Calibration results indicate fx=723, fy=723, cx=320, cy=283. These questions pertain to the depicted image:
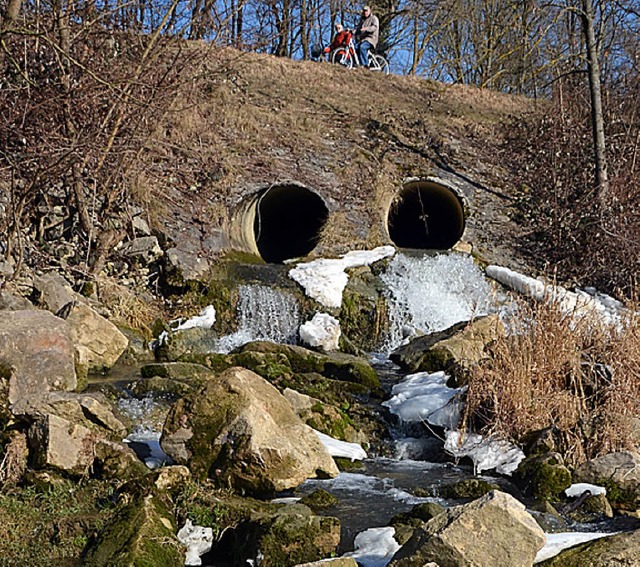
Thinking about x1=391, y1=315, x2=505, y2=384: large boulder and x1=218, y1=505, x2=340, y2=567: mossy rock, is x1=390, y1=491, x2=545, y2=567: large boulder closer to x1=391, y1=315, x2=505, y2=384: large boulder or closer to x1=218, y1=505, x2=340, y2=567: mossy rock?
x1=218, y1=505, x2=340, y2=567: mossy rock

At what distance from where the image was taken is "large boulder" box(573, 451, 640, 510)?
5.10 meters

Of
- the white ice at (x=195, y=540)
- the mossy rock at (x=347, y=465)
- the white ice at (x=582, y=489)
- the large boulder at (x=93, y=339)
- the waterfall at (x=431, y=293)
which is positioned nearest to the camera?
the white ice at (x=195, y=540)

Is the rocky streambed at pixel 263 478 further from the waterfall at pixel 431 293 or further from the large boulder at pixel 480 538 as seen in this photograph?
the waterfall at pixel 431 293

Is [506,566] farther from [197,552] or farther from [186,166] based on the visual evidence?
[186,166]

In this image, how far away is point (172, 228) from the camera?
1180cm

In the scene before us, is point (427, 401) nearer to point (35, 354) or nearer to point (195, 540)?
point (195, 540)

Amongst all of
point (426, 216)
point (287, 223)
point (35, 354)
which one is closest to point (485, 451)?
point (35, 354)

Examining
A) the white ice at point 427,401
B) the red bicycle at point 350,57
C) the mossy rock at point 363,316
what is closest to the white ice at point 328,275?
the mossy rock at point 363,316

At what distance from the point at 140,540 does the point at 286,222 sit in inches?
460

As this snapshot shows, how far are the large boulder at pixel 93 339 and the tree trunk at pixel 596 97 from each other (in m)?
9.89

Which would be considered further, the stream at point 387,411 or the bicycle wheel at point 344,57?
the bicycle wheel at point 344,57

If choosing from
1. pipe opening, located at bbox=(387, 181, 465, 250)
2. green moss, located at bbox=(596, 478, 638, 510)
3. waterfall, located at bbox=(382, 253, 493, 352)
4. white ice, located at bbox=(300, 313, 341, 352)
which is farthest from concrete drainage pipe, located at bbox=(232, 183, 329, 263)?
green moss, located at bbox=(596, 478, 638, 510)

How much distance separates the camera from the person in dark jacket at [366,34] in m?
19.2

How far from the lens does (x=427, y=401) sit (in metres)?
7.11
